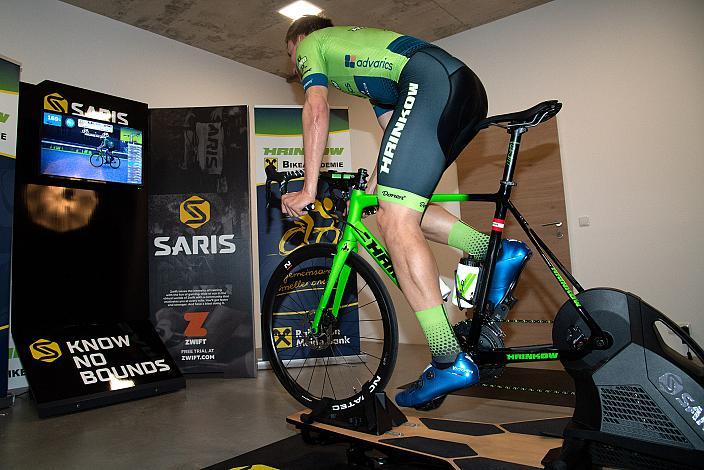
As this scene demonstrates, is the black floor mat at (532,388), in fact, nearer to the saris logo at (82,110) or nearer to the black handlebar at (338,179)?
the black handlebar at (338,179)

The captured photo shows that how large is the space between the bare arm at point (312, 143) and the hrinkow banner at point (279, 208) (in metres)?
2.11

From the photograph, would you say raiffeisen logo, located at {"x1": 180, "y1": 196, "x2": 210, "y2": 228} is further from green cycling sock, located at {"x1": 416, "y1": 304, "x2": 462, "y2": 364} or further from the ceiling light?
green cycling sock, located at {"x1": 416, "y1": 304, "x2": 462, "y2": 364}

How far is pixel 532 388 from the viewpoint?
→ 9.21ft

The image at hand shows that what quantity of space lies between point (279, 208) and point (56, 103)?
6.01 ft

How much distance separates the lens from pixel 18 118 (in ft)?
11.2

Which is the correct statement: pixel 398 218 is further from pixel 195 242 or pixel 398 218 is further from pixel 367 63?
pixel 195 242

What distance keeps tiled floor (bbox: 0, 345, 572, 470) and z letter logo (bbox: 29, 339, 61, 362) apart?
0.33 metres

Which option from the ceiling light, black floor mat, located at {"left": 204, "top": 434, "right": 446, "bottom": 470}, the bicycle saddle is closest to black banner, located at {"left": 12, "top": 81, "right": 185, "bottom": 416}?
black floor mat, located at {"left": 204, "top": 434, "right": 446, "bottom": 470}

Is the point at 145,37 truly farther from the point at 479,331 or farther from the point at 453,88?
the point at 479,331

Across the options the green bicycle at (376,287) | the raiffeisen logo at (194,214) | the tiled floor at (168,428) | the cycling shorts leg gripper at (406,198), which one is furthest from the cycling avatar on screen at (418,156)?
the raiffeisen logo at (194,214)

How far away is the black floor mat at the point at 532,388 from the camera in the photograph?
258 centimetres

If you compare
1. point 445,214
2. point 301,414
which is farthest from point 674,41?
point 301,414

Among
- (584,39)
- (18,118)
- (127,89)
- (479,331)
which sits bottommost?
(479,331)

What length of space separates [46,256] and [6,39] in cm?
190
